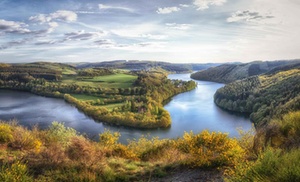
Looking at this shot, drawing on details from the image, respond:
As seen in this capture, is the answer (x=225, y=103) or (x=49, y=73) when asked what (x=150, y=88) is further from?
(x=49, y=73)

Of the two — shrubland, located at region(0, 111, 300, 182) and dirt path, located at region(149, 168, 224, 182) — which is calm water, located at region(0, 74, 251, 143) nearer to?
shrubland, located at region(0, 111, 300, 182)

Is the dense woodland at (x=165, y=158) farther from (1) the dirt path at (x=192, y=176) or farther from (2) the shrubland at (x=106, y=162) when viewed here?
(1) the dirt path at (x=192, y=176)

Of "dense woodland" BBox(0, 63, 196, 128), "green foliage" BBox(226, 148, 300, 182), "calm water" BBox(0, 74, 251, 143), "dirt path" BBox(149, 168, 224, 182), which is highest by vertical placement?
"green foliage" BBox(226, 148, 300, 182)

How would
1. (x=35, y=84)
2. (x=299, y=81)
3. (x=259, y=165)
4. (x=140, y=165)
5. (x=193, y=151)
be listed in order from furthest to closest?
(x=35, y=84), (x=299, y=81), (x=140, y=165), (x=193, y=151), (x=259, y=165)

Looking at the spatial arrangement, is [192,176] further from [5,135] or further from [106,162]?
[5,135]

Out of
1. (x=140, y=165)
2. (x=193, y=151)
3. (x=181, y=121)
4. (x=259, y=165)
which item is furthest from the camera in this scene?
(x=181, y=121)

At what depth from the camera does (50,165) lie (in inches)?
408

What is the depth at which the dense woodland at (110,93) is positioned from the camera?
237ft

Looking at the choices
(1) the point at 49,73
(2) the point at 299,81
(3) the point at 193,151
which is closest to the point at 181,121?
(2) the point at 299,81

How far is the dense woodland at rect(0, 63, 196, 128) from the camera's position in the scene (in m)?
72.3

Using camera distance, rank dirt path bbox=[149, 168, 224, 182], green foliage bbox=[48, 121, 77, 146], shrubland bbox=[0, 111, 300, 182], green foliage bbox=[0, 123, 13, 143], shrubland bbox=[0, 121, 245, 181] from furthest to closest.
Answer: green foliage bbox=[48, 121, 77, 146]
green foliage bbox=[0, 123, 13, 143]
shrubland bbox=[0, 121, 245, 181]
shrubland bbox=[0, 111, 300, 182]
dirt path bbox=[149, 168, 224, 182]

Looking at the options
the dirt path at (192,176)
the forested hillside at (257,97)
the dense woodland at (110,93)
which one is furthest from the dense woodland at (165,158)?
the forested hillside at (257,97)

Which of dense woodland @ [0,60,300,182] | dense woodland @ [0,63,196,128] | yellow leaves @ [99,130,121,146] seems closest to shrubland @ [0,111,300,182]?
dense woodland @ [0,60,300,182]

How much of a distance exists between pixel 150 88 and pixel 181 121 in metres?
54.0
